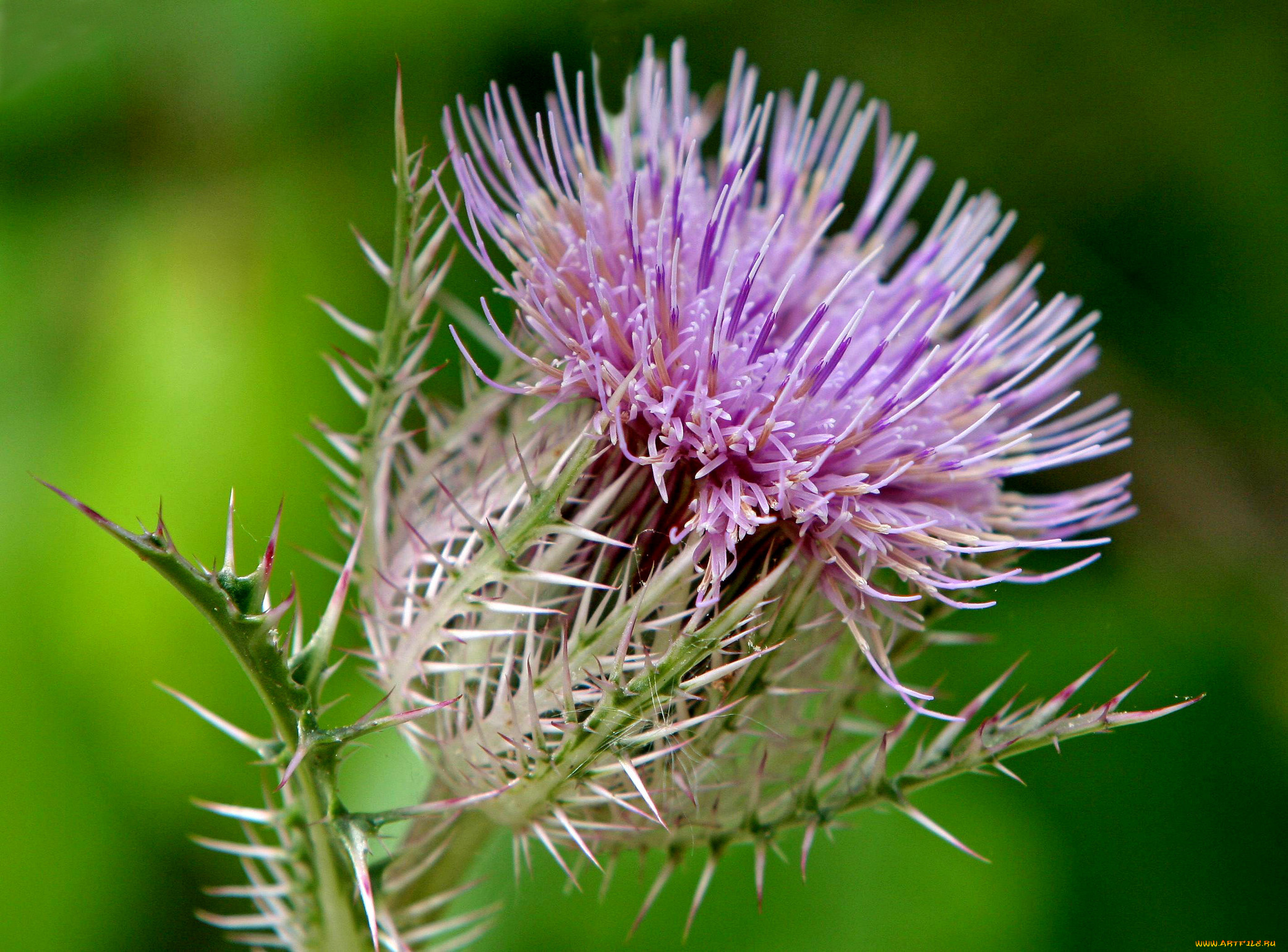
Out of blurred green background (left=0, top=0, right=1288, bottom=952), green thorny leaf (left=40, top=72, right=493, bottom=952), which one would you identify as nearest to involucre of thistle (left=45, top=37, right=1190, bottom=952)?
green thorny leaf (left=40, top=72, right=493, bottom=952)

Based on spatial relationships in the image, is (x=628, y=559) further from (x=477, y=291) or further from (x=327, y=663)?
(x=477, y=291)

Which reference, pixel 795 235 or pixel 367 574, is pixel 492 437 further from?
pixel 795 235

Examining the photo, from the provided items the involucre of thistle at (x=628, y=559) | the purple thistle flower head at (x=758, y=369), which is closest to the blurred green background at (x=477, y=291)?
the purple thistle flower head at (x=758, y=369)

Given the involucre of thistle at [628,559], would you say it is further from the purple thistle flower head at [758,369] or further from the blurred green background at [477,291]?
the blurred green background at [477,291]

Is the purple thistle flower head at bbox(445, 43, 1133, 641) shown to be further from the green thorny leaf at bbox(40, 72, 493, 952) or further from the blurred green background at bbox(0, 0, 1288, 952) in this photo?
the blurred green background at bbox(0, 0, 1288, 952)

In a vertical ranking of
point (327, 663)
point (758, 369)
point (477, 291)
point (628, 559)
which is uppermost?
point (477, 291)

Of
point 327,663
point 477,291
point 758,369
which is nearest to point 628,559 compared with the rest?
point 758,369

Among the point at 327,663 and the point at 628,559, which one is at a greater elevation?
the point at 628,559
